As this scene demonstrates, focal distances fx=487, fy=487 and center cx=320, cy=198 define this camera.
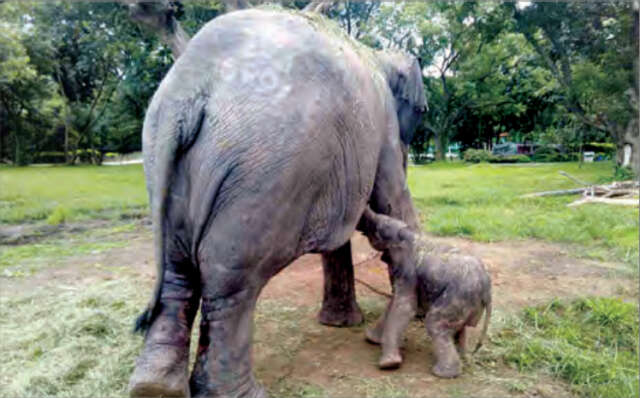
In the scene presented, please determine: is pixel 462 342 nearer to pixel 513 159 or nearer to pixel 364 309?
pixel 364 309

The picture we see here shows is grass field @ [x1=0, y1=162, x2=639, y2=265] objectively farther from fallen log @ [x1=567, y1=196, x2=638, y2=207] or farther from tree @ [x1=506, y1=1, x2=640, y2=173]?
tree @ [x1=506, y1=1, x2=640, y2=173]

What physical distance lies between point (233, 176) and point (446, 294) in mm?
1506

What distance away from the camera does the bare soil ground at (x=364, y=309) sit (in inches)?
105

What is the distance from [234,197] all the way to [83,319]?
2.08 meters

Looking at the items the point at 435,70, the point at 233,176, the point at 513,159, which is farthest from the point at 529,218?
the point at 513,159

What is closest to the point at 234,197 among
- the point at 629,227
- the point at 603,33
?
the point at 629,227

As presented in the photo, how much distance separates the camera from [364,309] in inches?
158

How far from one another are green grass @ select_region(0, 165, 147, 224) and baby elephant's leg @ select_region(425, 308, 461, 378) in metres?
7.74

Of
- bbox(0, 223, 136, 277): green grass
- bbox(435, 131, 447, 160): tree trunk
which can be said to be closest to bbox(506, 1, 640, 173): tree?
bbox(0, 223, 136, 277): green grass

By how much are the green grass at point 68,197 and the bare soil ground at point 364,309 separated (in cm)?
327

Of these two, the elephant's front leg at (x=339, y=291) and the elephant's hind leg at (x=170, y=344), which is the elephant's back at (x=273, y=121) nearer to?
the elephant's hind leg at (x=170, y=344)

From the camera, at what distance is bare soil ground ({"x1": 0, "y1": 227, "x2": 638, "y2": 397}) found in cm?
266

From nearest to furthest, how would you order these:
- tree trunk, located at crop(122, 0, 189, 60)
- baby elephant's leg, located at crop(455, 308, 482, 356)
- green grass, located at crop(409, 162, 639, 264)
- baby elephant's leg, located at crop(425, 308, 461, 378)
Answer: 1. baby elephant's leg, located at crop(425, 308, 461, 378)
2. baby elephant's leg, located at crop(455, 308, 482, 356)
3. tree trunk, located at crop(122, 0, 189, 60)
4. green grass, located at crop(409, 162, 639, 264)

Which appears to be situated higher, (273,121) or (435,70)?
(435,70)
